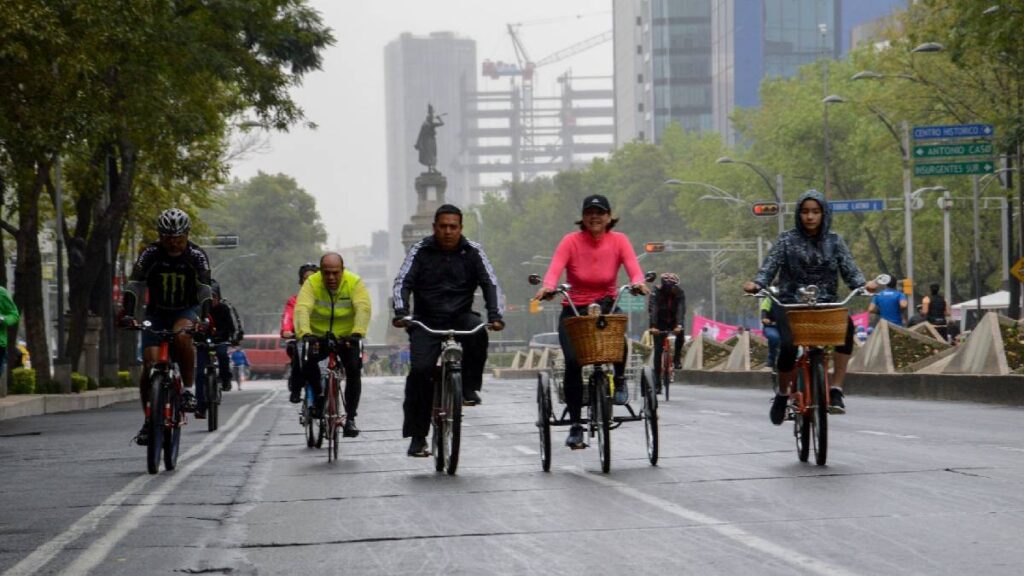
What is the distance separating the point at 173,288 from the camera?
14398 mm

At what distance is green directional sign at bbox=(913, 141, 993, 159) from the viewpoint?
4169 cm

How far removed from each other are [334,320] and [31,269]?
20.1m

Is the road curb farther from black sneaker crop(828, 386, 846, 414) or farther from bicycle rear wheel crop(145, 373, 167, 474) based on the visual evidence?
bicycle rear wheel crop(145, 373, 167, 474)

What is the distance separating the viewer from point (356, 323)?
52.5ft

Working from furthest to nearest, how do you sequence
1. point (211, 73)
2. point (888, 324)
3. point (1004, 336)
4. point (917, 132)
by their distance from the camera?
point (917, 132) → point (211, 73) → point (888, 324) → point (1004, 336)

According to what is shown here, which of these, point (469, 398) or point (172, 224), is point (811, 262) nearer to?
point (469, 398)

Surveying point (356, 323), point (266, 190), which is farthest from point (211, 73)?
point (266, 190)

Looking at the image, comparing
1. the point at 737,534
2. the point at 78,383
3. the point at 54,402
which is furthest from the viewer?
the point at 78,383

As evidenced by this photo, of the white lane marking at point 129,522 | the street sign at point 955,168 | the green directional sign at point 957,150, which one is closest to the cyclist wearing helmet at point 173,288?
the white lane marking at point 129,522

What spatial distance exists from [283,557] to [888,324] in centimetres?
2309

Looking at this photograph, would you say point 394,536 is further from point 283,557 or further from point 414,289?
point 414,289

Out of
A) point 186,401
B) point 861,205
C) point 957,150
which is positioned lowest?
point 186,401

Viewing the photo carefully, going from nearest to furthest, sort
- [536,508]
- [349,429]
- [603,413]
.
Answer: [536,508]
[603,413]
[349,429]

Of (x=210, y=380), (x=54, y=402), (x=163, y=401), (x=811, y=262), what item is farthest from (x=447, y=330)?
(x=54, y=402)
